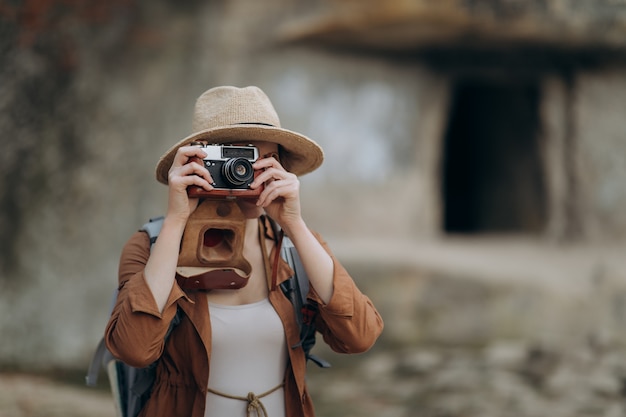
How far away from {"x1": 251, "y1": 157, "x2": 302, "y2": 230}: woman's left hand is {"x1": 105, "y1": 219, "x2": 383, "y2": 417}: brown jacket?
13 cm

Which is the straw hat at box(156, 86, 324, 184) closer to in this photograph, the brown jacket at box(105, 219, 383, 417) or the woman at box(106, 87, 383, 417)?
the woman at box(106, 87, 383, 417)

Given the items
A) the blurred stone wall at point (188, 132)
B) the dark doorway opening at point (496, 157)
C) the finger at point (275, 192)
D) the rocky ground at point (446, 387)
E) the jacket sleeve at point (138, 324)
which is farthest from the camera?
the dark doorway opening at point (496, 157)

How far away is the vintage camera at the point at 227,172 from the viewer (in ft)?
5.37

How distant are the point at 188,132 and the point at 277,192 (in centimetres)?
373

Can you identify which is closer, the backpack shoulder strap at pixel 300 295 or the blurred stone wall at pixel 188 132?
the backpack shoulder strap at pixel 300 295

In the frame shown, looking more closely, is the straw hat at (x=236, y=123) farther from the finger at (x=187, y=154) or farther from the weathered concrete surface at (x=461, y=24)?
the weathered concrete surface at (x=461, y=24)

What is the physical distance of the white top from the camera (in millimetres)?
1683

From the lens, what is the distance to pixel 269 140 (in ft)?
5.89

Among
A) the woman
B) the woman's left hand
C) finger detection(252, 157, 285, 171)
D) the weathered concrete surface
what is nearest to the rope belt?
the woman

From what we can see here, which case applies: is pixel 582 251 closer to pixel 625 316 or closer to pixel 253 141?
pixel 625 316

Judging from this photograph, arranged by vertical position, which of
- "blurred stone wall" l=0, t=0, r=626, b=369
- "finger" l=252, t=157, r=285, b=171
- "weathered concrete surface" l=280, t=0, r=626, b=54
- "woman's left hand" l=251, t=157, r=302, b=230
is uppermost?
"weathered concrete surface" l=280, t=0, r=626, b=54

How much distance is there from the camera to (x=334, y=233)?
5762 mm

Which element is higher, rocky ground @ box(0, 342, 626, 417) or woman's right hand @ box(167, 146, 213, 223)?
woman's right hand @ box(167, 146, 213, 223)

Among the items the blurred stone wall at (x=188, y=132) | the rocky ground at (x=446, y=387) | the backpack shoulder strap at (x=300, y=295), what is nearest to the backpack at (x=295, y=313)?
the backpack shoulder strap at (x=300, y=295)
